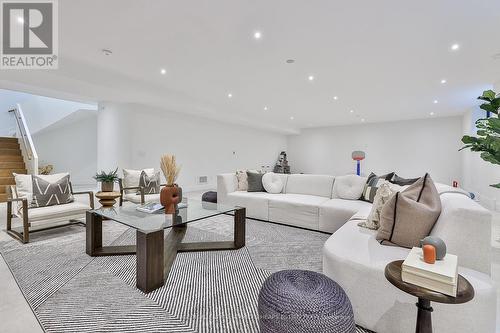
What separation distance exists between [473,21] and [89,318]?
4555 millimetres

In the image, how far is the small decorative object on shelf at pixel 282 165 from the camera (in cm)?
1140

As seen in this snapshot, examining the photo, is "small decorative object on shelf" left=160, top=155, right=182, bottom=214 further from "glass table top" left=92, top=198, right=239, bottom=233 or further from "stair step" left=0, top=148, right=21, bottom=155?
"stair step" left=0, top=148, right=21, bottom=155

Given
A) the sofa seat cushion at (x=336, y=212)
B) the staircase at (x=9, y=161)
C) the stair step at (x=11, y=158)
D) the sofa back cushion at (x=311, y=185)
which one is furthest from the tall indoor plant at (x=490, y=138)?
the stair step at (x=11, y=158)

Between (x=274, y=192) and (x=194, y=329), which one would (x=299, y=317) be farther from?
(x=274, y=192)

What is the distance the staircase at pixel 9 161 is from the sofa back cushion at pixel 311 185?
20.5 feet

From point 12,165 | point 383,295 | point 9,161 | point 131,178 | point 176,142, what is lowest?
point 383,295

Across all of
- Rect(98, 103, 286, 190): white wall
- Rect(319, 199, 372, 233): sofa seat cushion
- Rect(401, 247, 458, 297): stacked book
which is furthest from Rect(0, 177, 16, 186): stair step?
Rect(401, 247, 458, 297): stacked book

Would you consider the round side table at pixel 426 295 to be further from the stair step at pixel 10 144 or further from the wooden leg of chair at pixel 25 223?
the stair step at pixel 10 144

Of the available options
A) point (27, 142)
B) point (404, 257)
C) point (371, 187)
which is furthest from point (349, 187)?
point (27, 142)

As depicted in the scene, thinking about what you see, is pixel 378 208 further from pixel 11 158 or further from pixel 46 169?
pixel 46 169

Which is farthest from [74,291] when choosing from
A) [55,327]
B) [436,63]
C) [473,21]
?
[436,63]

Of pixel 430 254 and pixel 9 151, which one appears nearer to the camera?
pixel 430 254

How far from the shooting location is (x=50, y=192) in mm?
3160

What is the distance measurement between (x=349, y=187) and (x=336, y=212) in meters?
0.69
